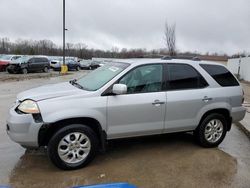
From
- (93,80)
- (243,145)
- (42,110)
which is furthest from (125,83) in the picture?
(243,145)

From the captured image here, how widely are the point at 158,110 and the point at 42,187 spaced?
2181 mm

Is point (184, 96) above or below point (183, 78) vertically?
below

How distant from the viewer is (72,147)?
422 centimetres

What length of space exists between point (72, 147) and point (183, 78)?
2.33 meters

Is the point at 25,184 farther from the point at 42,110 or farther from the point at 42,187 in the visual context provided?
the point at 42,110

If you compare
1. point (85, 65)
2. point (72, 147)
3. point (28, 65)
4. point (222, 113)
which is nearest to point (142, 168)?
point (72, 147)

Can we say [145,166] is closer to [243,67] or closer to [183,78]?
[183,78]

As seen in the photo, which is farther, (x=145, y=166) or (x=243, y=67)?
(x=243, y=67)

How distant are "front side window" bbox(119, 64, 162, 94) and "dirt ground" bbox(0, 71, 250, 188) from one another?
1.21 metres

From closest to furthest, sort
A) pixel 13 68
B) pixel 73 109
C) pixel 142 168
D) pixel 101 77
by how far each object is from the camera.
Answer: pixel 73 109
pixel 142 168
pixel 101 77
pixel 13 68

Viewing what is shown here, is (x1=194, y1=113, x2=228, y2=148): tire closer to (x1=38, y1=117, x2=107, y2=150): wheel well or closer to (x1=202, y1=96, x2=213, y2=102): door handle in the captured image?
(x1=202, y1=96, x2=213, y2=102): door handle

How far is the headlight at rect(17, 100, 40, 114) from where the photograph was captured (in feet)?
Result: 13.2

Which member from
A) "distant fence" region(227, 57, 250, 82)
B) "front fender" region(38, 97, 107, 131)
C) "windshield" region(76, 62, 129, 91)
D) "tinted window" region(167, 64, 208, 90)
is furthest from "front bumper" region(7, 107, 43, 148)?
"distant fence" region(227, 57, 250, 82)

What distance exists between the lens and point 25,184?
380 cm
